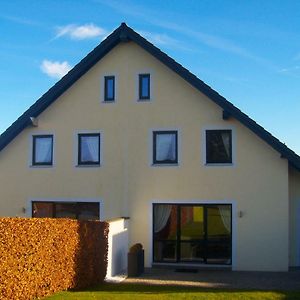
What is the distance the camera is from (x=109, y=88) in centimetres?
1939

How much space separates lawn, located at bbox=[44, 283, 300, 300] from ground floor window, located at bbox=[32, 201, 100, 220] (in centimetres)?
554

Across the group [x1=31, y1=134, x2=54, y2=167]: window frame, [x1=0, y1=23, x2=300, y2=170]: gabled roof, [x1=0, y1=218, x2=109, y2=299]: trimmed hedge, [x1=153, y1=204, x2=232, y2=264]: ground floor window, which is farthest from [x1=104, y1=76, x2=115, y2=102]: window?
[x1=0, y1=218, x2=109, y2=299]: trimmed hedge

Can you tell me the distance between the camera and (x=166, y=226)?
1838cm

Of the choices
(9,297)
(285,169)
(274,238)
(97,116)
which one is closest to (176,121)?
(97,116)

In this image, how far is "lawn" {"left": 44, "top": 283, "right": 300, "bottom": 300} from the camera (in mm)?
12234

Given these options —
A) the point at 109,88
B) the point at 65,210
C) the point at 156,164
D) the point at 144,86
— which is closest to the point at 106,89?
the point at 109,88

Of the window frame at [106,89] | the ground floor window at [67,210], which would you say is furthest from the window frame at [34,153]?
the window frame at [106,89]

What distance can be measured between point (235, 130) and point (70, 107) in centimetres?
699

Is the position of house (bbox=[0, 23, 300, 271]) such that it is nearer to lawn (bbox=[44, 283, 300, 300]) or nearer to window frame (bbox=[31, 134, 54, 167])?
window frame (bbox=[31, 134, 54, 167])

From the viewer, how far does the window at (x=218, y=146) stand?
18047 mm

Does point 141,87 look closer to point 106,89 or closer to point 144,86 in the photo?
point 144,86

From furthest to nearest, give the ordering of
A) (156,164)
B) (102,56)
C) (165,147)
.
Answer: (102,56), (165,147), (156,164)

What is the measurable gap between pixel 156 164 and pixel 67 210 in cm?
430

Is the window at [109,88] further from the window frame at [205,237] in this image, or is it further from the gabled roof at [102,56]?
the window frame at [205,237]
